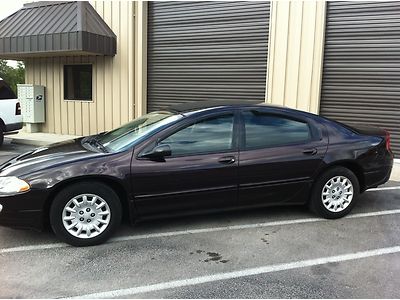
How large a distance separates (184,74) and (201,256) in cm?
772

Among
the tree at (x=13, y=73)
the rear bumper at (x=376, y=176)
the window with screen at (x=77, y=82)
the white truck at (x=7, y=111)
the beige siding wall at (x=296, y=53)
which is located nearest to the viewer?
the rear bumper at (x=376, y=176)

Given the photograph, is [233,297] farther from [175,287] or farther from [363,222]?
[363,222]

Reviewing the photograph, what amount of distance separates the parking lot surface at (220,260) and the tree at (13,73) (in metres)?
28.9

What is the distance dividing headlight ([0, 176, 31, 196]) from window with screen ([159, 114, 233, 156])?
137 cm

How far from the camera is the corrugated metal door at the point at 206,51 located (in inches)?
386

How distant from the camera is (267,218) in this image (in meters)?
4.91

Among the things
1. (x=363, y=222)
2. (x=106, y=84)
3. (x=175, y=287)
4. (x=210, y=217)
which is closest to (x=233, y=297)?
(x=175, y=287)

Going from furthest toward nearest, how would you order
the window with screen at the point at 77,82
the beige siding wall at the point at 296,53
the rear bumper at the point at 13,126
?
the window with screen at the point at 77,82
the rear bumper at the point at 13,126
the beige siding wall at the point at 296,53

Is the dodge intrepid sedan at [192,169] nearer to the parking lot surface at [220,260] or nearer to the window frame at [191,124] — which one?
the window frame at [191,124]

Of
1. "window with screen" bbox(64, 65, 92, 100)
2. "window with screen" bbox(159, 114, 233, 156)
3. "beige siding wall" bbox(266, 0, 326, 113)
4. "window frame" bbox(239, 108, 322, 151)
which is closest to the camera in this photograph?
"window with screen" bbox(159, 114, 233, 156)

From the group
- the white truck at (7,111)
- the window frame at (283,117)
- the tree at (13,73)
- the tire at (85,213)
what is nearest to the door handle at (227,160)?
the window frame at (283,117)

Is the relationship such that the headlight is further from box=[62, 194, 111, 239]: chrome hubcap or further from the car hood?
box=[62, 194, 111, 239]: chrome hubcap

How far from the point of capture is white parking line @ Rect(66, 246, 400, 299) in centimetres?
316

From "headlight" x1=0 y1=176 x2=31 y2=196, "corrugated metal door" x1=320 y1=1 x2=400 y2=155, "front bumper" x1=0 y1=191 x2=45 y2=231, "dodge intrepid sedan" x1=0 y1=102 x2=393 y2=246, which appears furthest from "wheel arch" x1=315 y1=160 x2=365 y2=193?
"corrugated metal door" x1=320 y1=1 x2=400 y2=155
